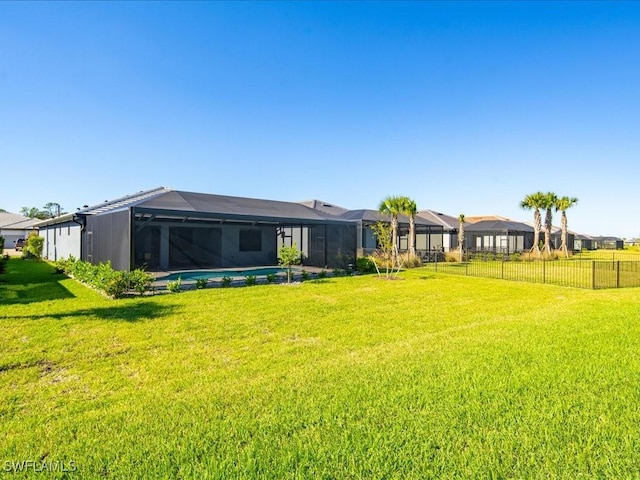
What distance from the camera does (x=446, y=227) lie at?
3269cm

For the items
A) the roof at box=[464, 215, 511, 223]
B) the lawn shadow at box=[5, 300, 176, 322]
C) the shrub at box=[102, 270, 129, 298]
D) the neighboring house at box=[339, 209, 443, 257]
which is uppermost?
the roof at box=[464, 215, 511, 223]

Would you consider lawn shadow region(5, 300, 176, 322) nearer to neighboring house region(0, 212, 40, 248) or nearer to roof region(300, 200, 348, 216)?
roof region(300, 200, 348, 216)

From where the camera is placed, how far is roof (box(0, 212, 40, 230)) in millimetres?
36344

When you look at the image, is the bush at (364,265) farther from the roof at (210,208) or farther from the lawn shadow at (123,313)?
the lawn shadow at (123,313)

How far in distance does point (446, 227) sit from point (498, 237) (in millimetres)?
5560

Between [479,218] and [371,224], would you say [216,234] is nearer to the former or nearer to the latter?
[371,224]

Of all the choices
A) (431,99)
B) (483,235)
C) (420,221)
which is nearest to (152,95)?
(431,99)

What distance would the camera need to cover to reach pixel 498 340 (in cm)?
569

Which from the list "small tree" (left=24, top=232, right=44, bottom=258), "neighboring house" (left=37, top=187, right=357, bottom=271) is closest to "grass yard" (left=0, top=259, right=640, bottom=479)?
"neighboring house" (left=37, top=187, right=357, bottom=271)

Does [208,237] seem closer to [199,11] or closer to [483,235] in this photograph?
[199,11]

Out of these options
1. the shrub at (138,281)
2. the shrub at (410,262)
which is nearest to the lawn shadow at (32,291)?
the shrub at (138,281)

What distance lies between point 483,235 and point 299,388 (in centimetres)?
3432

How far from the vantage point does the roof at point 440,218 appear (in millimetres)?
34097

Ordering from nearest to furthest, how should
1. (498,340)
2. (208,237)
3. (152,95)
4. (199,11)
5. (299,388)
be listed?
(299,388) → (498,340) → (199,11) → (152,95) → (208,237)
